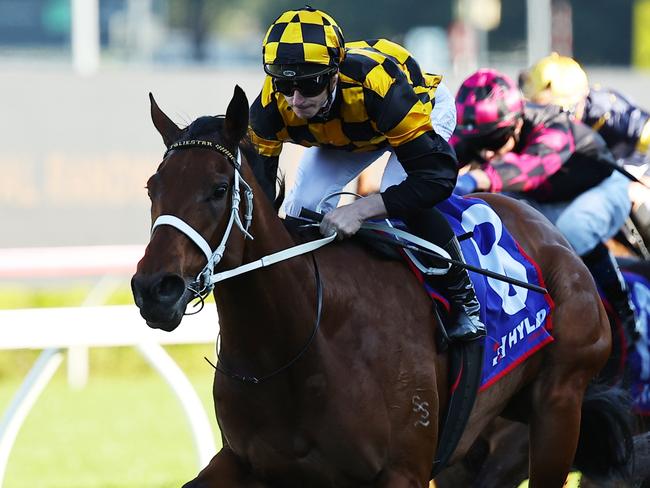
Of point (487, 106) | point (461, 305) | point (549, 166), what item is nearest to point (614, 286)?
point (549, 166)

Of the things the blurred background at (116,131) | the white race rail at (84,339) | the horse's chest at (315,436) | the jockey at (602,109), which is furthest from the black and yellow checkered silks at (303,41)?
the jockey at (602,109)

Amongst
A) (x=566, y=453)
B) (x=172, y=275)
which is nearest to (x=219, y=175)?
(x=172, y=275)

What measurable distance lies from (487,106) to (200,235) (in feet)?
8.08

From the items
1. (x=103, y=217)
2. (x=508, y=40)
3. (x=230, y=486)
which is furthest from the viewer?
(x=508, y=40)

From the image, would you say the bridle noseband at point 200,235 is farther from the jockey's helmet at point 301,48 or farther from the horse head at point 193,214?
the jockey's helmet at point 301,48

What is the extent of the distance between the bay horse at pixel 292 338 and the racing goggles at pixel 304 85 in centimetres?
20

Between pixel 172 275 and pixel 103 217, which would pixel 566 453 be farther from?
pixel 103 217

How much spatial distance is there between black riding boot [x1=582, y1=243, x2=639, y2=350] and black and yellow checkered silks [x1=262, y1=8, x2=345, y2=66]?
2.23m

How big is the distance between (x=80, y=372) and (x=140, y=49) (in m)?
5.19

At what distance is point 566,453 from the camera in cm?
405

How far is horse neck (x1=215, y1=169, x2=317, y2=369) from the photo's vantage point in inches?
128

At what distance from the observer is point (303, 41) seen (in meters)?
3.33

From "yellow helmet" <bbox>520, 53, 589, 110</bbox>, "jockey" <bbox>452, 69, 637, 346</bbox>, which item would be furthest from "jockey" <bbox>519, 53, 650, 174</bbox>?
"jockey" <bbox>452, 69, 637, 346</bbox>

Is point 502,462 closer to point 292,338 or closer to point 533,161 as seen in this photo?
point 533,161
